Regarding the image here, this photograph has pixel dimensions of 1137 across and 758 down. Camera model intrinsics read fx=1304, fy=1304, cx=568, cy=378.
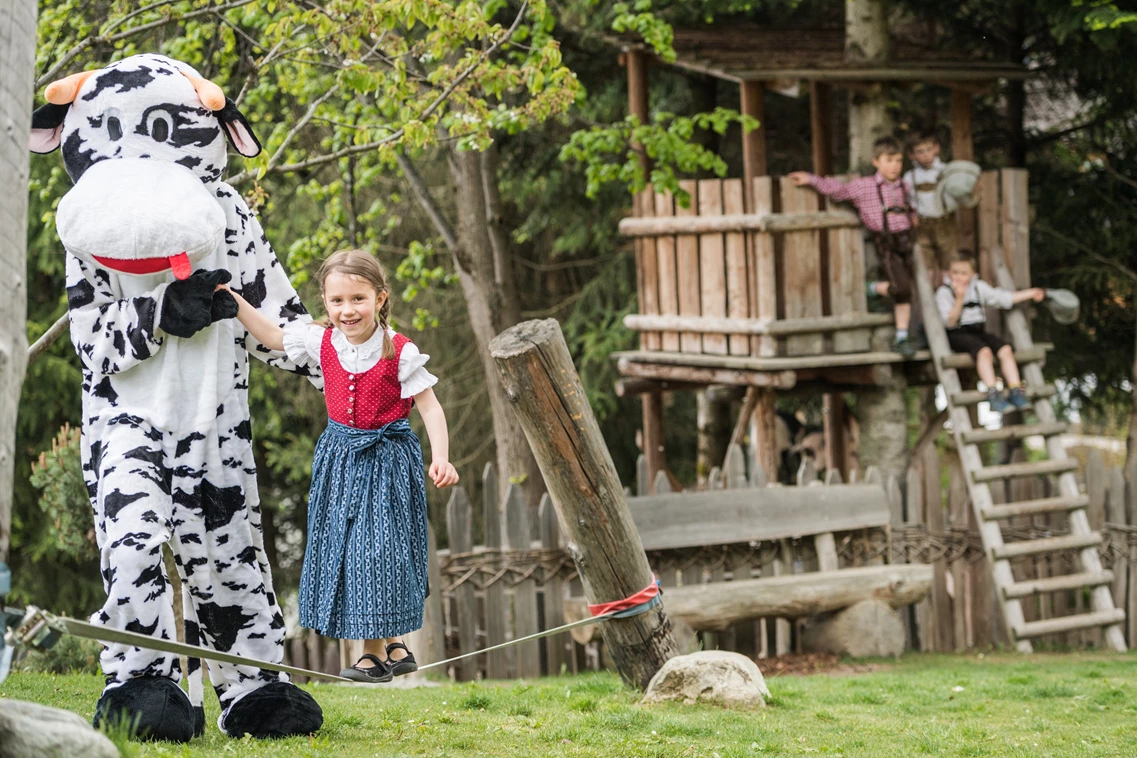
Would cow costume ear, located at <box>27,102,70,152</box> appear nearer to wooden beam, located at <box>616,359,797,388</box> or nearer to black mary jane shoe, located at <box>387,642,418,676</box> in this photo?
black mary jane shoe, located at <box>387,642,418,676</box>

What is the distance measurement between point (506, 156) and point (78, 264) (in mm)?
9482

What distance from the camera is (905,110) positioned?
13.4 meters

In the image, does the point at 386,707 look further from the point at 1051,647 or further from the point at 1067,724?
the point at 1051,647

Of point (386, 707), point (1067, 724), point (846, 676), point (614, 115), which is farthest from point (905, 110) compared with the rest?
point (386, 707)

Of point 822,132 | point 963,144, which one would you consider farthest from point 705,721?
point 822,132

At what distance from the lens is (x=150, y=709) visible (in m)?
4.20

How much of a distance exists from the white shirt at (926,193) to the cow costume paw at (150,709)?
301 inches

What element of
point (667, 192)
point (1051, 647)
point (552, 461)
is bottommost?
point (1051, 647)

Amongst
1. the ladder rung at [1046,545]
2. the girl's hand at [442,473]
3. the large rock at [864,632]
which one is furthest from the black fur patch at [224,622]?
the ladder rung at [1046,545]

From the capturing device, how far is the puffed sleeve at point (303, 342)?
468cm

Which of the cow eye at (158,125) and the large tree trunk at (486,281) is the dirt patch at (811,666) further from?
the cow eye at (158,125)

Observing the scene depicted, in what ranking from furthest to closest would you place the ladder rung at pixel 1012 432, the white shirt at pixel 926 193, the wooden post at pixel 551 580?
the white shirt at pixel 926 193
the ladder rung at pixel 1012 432
the wooden post at pixel 551 580

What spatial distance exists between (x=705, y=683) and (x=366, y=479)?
2055 mm

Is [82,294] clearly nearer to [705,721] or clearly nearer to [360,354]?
[360,354]
